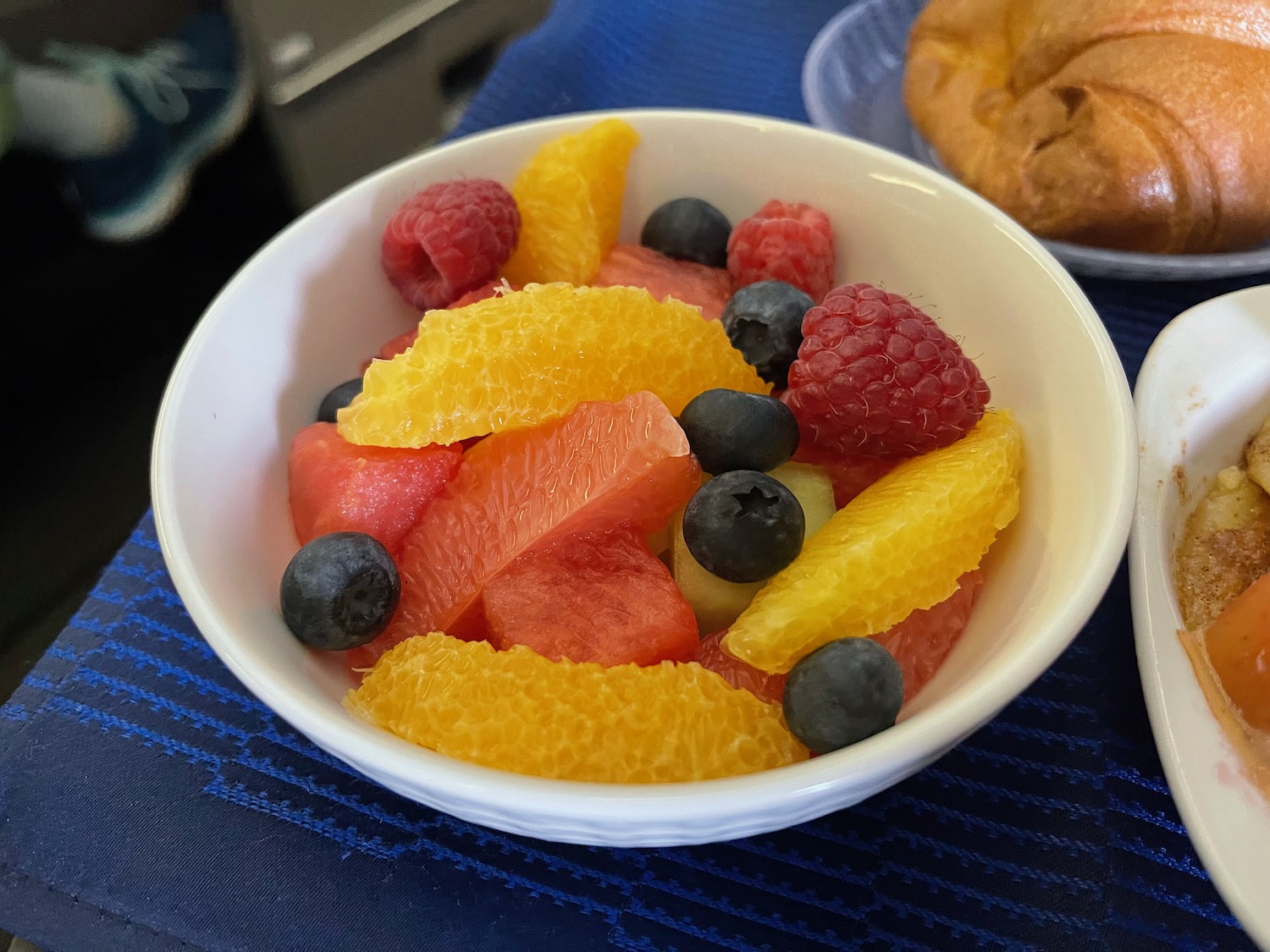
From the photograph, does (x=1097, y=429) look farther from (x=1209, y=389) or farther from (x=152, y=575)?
(x=152, y=575)


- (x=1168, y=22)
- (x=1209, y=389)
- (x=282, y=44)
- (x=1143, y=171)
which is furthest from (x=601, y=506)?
(x=282, y=44)

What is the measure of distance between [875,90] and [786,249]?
0.66 metres

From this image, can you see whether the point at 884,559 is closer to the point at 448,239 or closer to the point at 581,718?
the point at 581,718

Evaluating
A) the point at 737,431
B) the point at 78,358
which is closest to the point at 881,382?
the point at 737,431

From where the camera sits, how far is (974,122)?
3.99 feet

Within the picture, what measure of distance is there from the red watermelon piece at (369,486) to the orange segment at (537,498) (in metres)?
0.02

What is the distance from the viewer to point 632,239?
1.04 m

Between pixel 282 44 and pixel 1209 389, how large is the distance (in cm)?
209

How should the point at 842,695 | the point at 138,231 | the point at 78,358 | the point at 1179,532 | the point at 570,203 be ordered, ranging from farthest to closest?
the point at 138,231 → the point at 78,358 → the point at 570,203 → the point at 1179,532 → the point at 842,695

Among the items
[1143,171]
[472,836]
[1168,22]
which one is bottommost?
[472,836]

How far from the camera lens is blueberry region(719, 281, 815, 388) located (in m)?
0.83

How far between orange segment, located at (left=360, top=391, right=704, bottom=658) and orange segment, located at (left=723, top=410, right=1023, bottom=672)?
0.12 metres

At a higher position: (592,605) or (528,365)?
(528,365)

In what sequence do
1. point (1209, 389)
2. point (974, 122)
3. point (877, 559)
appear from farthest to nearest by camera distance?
point (974, 122) < point (1209, 389) < point (877, 559)
